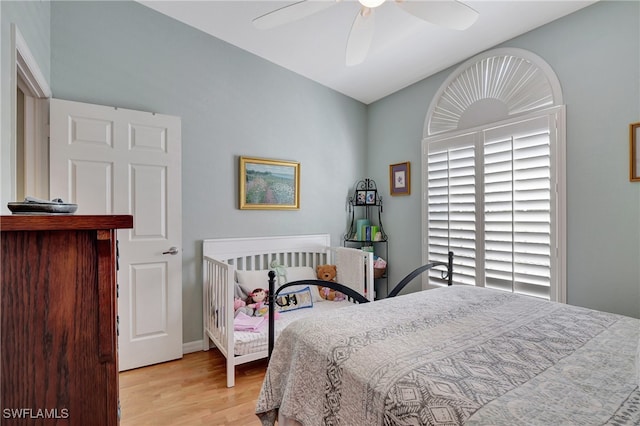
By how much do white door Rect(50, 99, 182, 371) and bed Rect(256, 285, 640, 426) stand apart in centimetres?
156

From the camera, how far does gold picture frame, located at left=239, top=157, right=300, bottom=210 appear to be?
3.04 m

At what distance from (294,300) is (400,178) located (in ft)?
5.84

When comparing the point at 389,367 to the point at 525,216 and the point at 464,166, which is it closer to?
the point at 525,216

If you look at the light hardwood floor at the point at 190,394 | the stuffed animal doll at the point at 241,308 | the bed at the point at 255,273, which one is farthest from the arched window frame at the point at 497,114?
the light hardwood floor at the point at 190,394

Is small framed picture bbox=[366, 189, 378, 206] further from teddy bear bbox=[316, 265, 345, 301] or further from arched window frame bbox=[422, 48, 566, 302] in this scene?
teddy bear bbox=[316, 265, 345, 301]

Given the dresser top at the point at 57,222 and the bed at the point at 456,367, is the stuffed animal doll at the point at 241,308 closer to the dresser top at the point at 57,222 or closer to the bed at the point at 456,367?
the bed at the point at 456,367

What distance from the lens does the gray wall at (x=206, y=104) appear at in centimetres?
241

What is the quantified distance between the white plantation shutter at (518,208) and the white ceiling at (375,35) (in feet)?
2.50

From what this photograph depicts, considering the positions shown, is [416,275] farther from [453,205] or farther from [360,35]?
[360,35]

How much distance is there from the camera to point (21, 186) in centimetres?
217

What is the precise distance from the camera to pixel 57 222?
686 mm

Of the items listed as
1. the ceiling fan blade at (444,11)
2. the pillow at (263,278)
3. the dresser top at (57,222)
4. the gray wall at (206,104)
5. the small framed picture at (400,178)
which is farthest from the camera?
the small framed picture at (400,178)

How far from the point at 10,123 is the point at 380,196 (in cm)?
321

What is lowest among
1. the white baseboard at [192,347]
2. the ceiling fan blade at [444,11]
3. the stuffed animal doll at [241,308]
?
the white baseboard at [192,347]
